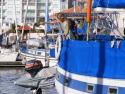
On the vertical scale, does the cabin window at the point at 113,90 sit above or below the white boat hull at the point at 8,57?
above

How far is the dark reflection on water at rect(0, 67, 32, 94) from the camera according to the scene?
126ft

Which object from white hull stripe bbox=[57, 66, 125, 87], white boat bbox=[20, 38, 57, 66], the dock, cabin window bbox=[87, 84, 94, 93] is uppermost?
white hull stripe bbox=[57, 66, 125, 87]

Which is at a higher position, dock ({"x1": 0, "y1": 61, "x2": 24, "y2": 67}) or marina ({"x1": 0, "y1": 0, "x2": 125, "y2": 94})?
marina ({"x1": 0, "y1": 0, "x2": 125, "y2": 94})

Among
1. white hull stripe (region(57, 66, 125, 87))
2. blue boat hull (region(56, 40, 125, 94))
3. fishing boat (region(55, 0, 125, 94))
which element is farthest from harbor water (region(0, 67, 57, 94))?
white hull stripe (region(57, 66, 125, 87))

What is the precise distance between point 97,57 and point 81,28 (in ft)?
33.5

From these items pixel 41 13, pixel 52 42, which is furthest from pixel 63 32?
pixel 41 13

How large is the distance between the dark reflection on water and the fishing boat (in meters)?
12.8

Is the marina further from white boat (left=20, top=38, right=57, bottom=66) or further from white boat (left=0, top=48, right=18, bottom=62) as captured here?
white boat (left=0, top=48, right=18, bottom=62)

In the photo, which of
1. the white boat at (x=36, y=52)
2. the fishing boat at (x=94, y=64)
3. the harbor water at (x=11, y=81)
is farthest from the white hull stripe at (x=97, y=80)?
the white boat at (x=36, y=52)

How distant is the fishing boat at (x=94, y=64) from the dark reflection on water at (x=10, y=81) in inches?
503

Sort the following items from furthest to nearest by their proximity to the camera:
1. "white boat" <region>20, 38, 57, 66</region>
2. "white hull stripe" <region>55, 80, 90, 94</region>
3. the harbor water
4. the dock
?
the dock < "white boat" <region>20, 38, 57, 66</region> < the harbor water < "white hull stripe" <region>55, 80, 90, 94</region>

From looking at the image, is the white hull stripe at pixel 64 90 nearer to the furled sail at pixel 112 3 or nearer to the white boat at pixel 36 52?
the furled sail at pixel 112 3

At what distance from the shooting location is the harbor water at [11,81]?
125 feet

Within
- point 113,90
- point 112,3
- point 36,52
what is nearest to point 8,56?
point 36,52
